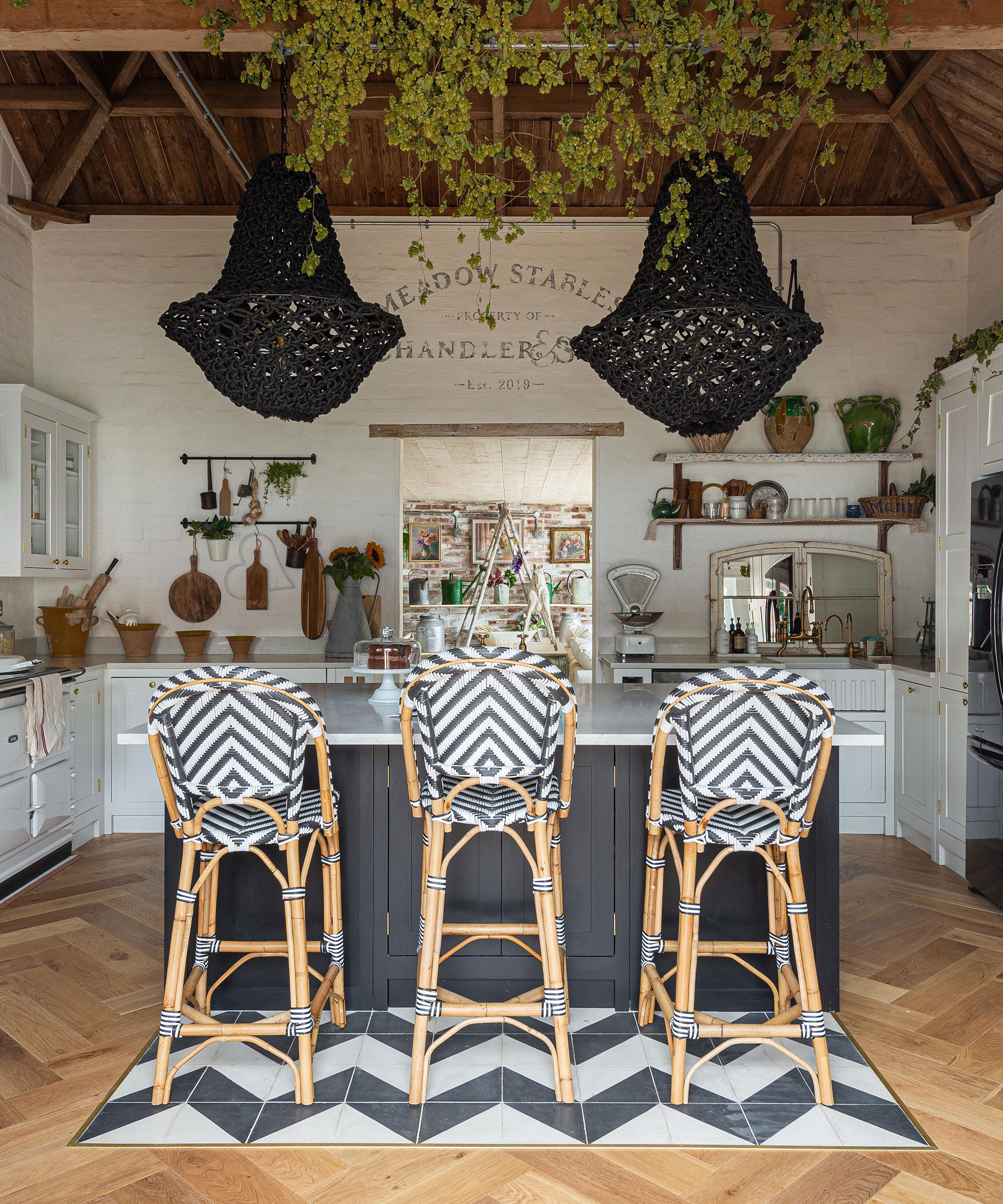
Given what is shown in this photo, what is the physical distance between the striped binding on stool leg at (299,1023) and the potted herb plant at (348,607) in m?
3.06

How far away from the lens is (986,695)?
376 cm

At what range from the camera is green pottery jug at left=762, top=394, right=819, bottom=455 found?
545 cm

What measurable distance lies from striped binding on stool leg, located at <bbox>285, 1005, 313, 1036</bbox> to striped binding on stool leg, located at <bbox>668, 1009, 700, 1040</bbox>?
3.12 ft

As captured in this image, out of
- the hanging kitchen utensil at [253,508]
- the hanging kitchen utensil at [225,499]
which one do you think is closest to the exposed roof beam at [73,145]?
the hanging kitchen utensil at [225,499]

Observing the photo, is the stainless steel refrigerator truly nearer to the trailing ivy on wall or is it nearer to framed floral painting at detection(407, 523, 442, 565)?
the trailing ivy on wall

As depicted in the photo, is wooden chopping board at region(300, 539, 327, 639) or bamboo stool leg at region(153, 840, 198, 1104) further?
wooden chopping board at region(300, 539, 327, 639)

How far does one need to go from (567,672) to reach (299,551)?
292cm

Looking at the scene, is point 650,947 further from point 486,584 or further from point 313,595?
point 486,584

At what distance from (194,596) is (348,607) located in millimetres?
1023

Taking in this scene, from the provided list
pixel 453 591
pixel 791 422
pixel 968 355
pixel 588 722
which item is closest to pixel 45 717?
pixel 588 722

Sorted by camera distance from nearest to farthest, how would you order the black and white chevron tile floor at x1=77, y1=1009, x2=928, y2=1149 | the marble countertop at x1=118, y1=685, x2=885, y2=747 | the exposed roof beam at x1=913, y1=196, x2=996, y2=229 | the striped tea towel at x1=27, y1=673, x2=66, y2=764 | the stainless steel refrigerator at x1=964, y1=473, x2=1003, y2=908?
the black and white chevron tile floor at x1=77, y1=1009, x2=928, y2=1149 < the marble countertop at x1=118, y1=685, x2=885, y2=747 < the stainless steel refrigerator at x1=964, y1=473, x2=1003, y2=908 < the striped tea towel at x1=27, y1=673, x2=66, y2=764 < the exposed roof beam at x1=913, y1=196, x2=996, y2=229

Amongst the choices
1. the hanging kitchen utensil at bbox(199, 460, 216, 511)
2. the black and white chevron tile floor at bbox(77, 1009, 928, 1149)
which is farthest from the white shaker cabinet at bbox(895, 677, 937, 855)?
the hanging kitchen utensil at bbox(199, 460, 216, 511)

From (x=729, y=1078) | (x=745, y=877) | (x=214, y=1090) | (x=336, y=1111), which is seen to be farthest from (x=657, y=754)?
(x=214, y=1090)

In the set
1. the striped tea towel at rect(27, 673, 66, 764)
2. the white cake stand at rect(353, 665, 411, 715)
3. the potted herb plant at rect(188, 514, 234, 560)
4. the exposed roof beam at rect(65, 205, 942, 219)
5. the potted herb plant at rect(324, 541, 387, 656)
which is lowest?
the striped tea towel at rect(27, 673, 66, 764)
